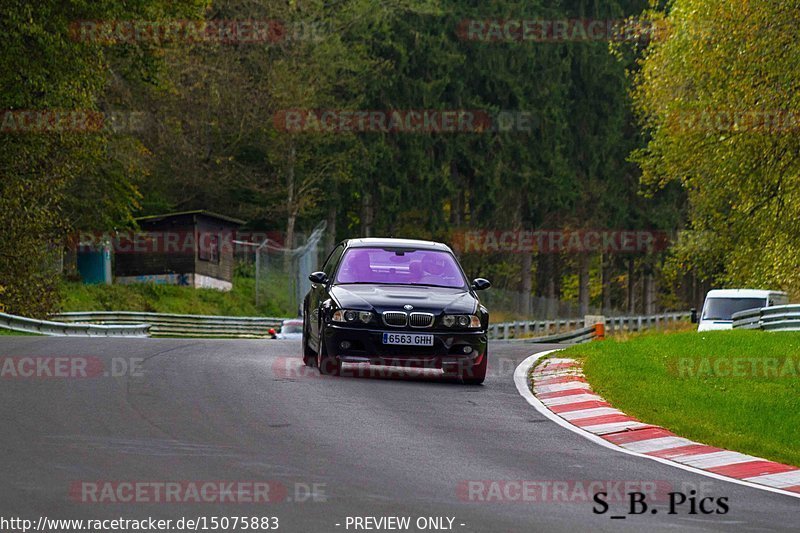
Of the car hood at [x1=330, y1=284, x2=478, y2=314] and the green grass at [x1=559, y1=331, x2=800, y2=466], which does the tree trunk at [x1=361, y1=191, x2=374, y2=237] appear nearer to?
the green grass at [x1=559, y1=331, x2=800, y2=466]

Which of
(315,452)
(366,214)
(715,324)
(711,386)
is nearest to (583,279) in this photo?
(366,214)

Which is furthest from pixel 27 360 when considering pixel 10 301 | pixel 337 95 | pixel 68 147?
pixel 337 95

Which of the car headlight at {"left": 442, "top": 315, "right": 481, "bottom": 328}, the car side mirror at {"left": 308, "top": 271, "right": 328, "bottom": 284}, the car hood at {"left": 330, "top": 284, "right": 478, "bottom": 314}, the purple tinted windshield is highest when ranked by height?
the purple tinted windshield

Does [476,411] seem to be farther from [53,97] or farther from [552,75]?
[552,75]

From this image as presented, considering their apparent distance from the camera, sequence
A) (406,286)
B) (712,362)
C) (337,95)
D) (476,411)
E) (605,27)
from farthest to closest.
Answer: (605,27) < (337,95) < (712,362) < (406,286) < (476,411)

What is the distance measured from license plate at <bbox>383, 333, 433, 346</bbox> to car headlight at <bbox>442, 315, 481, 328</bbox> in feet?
1.09

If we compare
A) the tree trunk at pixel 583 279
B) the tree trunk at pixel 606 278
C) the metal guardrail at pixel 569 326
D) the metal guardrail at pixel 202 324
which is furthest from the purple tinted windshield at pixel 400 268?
the tree trunk at pixel 606 278

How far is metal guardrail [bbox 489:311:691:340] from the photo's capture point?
48.1m

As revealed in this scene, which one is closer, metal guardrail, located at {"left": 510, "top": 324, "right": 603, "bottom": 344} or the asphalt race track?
the asphalt race track

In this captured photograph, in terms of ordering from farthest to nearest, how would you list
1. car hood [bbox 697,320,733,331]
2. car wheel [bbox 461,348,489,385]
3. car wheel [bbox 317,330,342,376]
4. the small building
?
the small building < car hood [bbox 697,320,733,331] < car wheel [bbox 461,348,489,385] < car wheel [bbox 317,330,342,376]

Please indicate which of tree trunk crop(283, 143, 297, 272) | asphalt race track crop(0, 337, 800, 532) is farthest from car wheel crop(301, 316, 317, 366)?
tree trunk crop(283, 143, 297, 272)

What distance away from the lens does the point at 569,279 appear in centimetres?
10338

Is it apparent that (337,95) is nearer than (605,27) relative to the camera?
Yes

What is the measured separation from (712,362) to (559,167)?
158 feet
